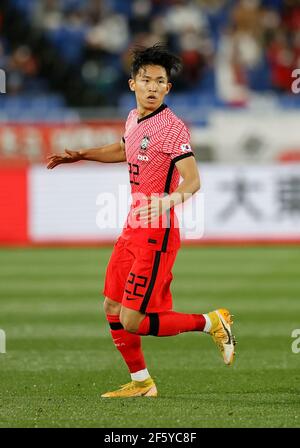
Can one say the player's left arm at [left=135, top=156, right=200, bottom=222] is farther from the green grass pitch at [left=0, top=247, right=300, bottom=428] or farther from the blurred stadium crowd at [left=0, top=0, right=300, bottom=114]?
the blurred stadium crowd at [left=0, top=0, right=300, bottom=114]

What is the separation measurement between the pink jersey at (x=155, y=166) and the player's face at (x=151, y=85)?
10cm

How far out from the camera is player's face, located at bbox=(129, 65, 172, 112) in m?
6.83

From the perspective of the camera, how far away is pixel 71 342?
9.66 meters

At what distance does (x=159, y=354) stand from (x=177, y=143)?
115 inches

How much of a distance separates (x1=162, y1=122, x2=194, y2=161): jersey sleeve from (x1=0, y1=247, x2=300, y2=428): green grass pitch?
157cm

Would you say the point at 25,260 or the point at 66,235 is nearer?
the point at 25,260

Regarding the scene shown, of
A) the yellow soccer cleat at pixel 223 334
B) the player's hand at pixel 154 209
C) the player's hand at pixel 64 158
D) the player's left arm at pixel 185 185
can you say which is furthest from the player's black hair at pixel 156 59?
the yellow soccer cleat at pixel 223 334

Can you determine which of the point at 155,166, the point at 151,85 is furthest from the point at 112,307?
the point at 151,85

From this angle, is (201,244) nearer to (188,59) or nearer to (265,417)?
(188,59)

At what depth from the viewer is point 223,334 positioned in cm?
718

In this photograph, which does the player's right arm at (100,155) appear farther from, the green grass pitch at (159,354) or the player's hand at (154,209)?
the green grass pitch at (159,354)

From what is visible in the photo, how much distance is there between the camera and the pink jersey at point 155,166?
6.79 m

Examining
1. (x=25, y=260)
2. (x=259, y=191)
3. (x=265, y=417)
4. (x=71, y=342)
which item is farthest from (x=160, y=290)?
(x=259, y=191)

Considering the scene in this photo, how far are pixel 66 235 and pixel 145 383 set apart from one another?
492 inches
